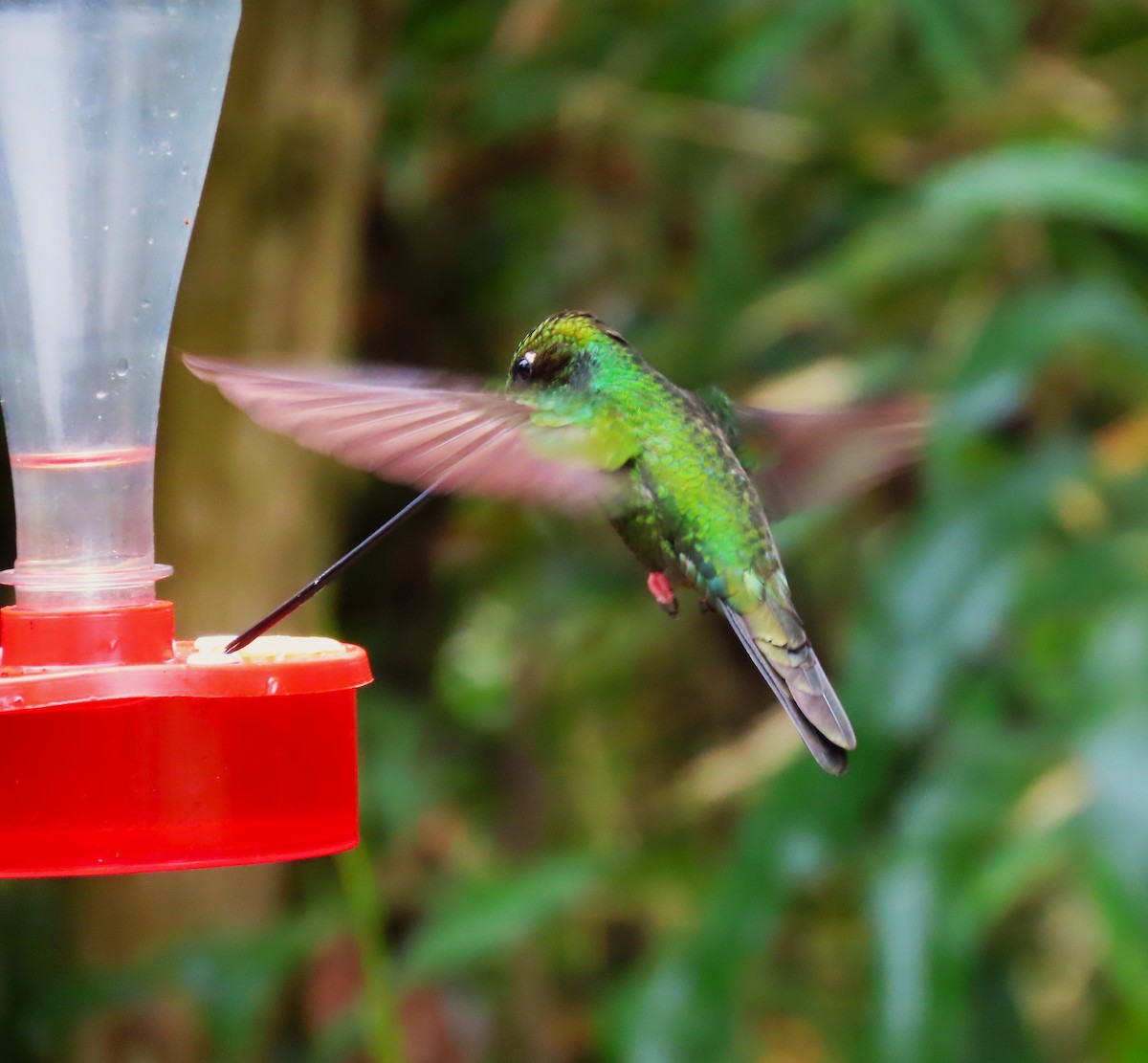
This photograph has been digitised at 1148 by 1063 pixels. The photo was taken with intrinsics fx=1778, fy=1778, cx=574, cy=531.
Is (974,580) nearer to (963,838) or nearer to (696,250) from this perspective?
(963,838)

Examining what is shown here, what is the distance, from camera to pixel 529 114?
9.74 feet

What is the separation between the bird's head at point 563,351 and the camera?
1.51m

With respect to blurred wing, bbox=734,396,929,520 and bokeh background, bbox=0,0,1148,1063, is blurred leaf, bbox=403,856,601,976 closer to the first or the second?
bokeh background, bbox=0,0,1148,1063

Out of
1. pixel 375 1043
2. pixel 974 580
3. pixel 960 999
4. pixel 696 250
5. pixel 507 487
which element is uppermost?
pixel 696 250

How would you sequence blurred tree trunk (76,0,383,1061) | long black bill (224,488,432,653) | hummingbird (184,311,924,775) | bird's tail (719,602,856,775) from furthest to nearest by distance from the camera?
1. blurred tree trunk (76,0,383,1061)
2. bird's tail (719,602,856,775)
3. hummingbird (184,311,924,775)
4. long black bill (224,488,432,653)

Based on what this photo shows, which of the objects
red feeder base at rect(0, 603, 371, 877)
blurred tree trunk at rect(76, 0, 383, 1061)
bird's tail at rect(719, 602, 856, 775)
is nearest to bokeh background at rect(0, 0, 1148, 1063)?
blurred tree trunk at rect(76, 0, 383, 1061)

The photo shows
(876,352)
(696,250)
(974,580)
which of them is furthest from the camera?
(696,250)

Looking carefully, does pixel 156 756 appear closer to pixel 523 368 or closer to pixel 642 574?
pixel 523 368

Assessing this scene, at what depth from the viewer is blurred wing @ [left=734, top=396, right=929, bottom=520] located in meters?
1.67

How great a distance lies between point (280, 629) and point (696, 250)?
1075mm

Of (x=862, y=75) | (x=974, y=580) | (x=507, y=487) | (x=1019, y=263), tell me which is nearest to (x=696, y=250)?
(x=862, y=75)

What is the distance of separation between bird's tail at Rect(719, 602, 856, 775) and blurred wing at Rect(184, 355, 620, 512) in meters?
0.19

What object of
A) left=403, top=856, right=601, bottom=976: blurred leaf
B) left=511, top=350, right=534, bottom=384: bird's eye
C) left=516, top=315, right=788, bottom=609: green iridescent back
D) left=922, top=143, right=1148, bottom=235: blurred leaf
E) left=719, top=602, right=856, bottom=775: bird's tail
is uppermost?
left=922, top=143, right=1148, bottom=235: blurred leaf

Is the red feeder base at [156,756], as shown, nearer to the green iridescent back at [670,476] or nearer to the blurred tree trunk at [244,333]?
the green iridescent back at [670,476]
